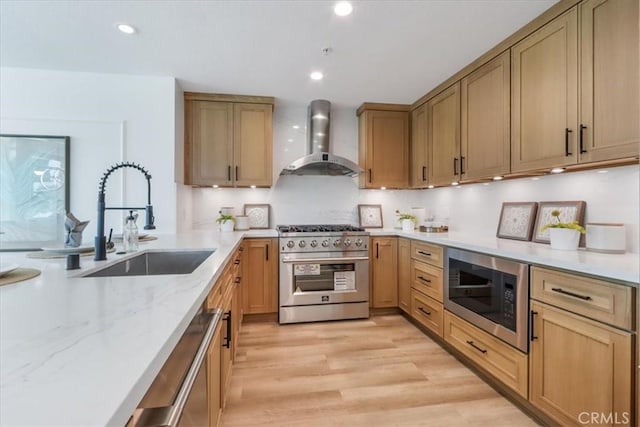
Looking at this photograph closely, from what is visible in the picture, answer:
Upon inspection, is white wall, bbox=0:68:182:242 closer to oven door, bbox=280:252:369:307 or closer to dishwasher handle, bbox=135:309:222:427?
oven door, bbox=280:252:369:307

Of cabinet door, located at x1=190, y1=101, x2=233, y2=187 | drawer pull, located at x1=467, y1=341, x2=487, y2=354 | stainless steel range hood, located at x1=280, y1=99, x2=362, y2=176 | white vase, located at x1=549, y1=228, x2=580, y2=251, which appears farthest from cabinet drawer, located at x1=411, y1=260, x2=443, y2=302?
cabinet door, located at x1=190, y1=101, x2=233, y2=187

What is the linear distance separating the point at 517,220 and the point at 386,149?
1637mm

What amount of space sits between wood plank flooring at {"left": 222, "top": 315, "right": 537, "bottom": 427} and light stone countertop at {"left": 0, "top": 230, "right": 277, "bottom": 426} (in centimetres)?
114

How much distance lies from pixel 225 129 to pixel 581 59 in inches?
116

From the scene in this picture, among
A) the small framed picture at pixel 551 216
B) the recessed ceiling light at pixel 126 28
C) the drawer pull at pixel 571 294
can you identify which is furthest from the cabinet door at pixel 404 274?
the recessed ceiling light at pixel 126 28

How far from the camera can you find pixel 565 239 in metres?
1.76

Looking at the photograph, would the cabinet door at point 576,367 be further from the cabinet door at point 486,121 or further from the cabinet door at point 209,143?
the cabinet door at point 209,143

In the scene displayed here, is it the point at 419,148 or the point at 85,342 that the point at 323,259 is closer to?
the point at 419,148

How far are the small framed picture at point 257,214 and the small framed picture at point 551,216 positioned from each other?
265 cm

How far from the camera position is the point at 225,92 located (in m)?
3.15

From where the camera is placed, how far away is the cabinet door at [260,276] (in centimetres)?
299

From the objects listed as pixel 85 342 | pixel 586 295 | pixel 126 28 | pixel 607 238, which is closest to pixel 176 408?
pixel 85 342

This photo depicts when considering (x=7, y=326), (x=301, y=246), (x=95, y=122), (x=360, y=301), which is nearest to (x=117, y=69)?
(x=95, y=122)

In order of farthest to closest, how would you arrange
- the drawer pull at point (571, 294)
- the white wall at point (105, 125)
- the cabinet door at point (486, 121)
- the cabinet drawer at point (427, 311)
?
the white wall at point (105, 125), the cabinet drawer at point (427, 311), the cabinet door at point (486, 121), the drawer pull at point (571, 294)
